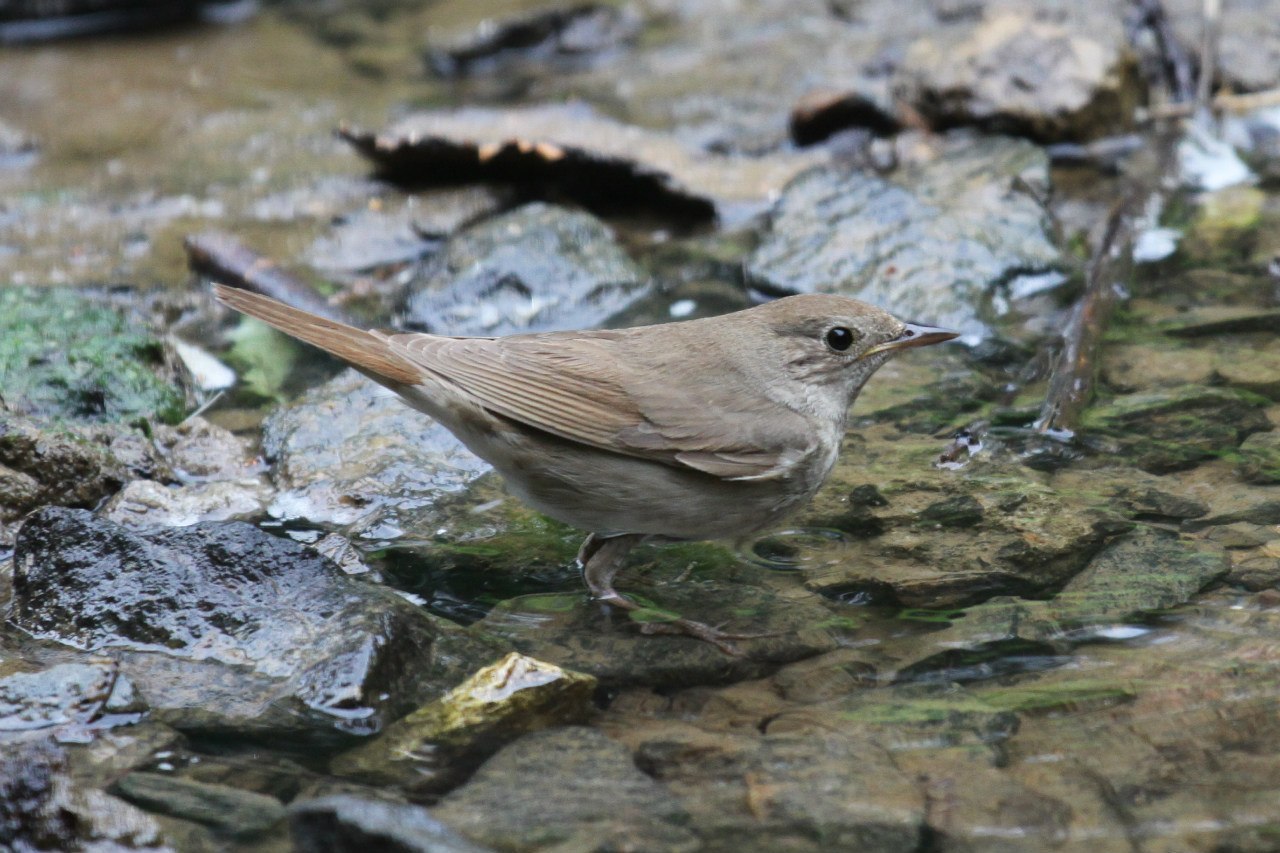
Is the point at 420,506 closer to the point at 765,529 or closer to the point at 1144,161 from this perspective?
the point at 765,529

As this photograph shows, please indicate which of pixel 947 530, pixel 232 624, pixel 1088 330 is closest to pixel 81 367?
pixel 232 624

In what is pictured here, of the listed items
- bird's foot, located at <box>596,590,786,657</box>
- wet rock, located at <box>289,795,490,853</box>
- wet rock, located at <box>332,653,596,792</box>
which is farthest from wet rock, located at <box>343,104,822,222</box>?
wet rock, located at <box>289,795,490,853</box>

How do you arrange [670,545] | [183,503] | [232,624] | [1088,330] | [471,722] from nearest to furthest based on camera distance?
1. [471,722]
2. [232,624]
3. [183,503]
4. [670,545]
5. [1088,330]

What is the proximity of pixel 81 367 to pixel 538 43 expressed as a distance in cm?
615

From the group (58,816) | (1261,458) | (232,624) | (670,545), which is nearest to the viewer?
(58,816)

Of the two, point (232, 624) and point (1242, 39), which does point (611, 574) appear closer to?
point (232, 624)

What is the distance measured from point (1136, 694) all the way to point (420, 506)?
2.89 m

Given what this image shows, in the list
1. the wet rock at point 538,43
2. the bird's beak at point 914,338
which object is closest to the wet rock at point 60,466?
the bird's beak at point 914,338

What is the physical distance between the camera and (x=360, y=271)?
310 inches

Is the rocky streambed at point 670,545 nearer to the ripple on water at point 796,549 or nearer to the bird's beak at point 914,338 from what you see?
the ripple on water at point 796,549

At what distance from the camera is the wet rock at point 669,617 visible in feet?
14.9

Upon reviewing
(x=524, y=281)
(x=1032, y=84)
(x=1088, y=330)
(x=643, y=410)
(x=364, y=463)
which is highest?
(x=1032, y=84)

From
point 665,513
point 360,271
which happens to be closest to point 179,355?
point 360,271

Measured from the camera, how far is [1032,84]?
8805mm
